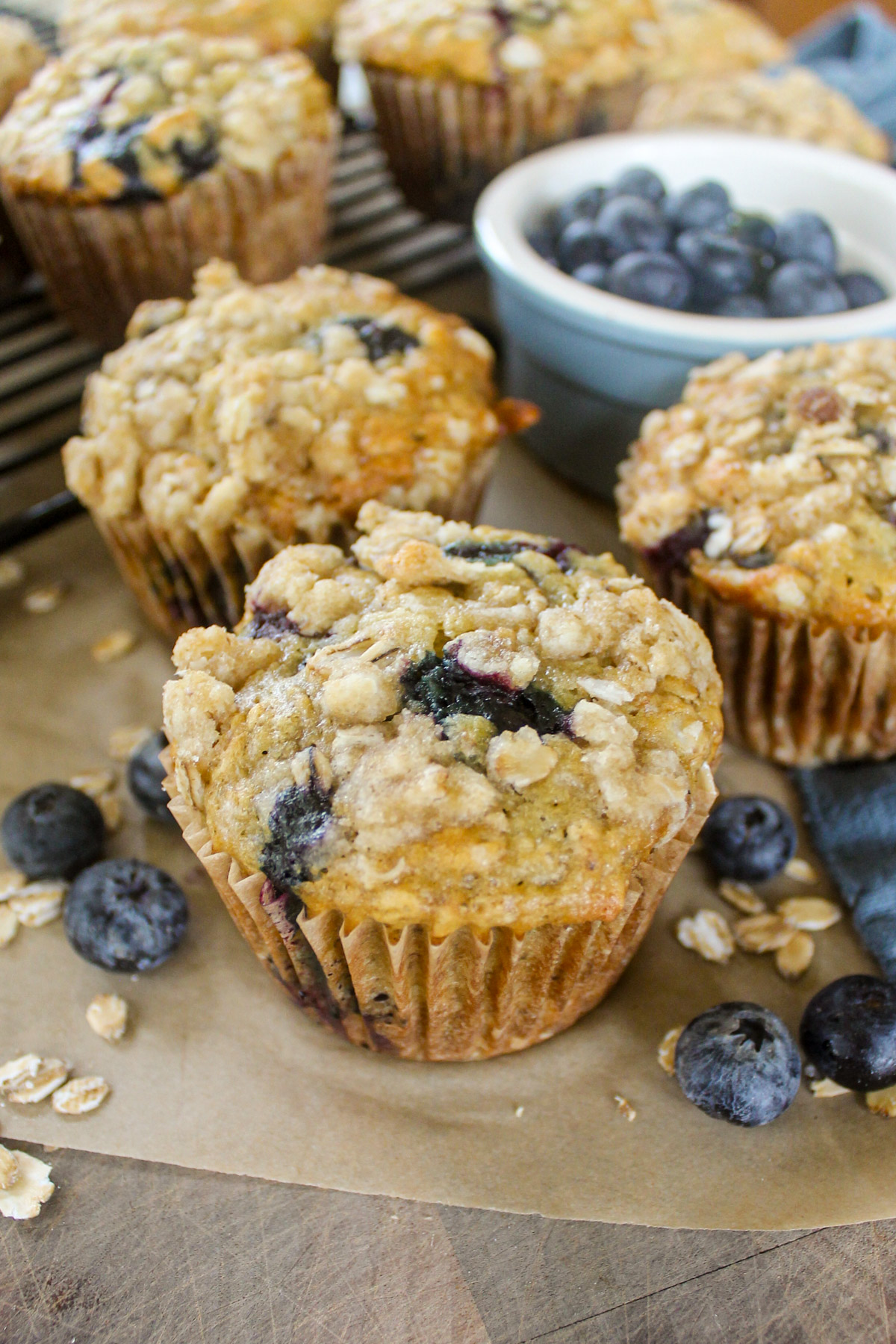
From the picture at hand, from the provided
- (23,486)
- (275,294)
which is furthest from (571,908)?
(23,486)

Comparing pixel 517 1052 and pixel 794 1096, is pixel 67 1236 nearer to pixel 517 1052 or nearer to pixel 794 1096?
pixel 517 1052

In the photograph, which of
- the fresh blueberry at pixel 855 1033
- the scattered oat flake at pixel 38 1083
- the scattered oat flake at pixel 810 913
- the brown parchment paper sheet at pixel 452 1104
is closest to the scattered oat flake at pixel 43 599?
the brown parchment paper sheet at pixel 452 1104

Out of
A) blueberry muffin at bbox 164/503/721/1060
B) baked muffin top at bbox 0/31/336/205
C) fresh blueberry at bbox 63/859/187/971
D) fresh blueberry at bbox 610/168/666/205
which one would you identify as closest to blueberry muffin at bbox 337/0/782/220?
baked muffin top at bbox 0/31/336/205

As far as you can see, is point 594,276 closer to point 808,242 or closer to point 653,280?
point 653,280

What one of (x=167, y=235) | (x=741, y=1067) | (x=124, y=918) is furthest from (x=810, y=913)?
(x=167, y=235)

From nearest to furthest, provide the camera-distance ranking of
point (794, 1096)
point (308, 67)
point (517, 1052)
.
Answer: point (794, 1096) < point (517, 1052) < point (308, 67)

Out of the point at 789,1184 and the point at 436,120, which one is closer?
the point at 789,1184

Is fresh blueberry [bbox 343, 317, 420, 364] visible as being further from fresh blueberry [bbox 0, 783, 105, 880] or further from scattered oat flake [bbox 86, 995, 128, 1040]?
scattered oat flake [bbox 86, 995, 128, 1040]
